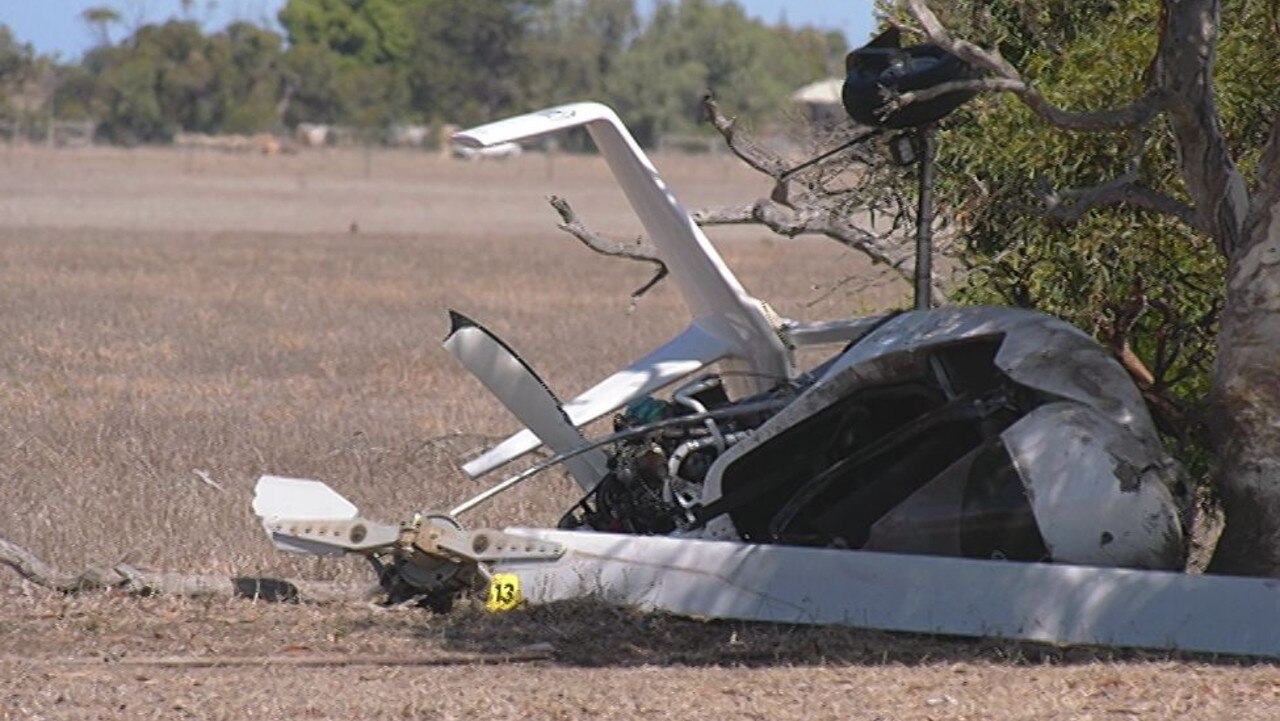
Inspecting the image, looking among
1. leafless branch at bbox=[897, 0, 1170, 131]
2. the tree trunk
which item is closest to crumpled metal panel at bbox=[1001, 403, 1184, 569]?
the tree trunk

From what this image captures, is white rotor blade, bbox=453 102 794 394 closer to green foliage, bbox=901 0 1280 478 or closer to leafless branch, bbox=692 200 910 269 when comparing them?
green foliage, bbox=901 0 1280 478

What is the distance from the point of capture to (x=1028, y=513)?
26.7 feet

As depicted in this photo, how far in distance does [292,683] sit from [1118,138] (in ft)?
14.4

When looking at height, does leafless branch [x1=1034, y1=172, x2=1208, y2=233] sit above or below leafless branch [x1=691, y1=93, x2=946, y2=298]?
above

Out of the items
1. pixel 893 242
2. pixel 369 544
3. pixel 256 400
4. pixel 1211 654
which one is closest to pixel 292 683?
pixel 369 544

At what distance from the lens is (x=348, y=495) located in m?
11.5

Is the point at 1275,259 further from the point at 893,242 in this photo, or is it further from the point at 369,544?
the point at 893,242

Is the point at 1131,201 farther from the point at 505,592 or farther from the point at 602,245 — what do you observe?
the point at 602,245

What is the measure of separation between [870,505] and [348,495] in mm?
3606

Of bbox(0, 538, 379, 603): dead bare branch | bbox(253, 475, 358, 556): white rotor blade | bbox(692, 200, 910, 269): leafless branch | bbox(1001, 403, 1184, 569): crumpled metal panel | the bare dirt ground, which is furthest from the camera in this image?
bbox(692, 200, 910, 269): leafless branch

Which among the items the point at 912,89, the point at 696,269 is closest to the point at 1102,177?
the point at 912,89

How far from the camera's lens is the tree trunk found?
8047mm

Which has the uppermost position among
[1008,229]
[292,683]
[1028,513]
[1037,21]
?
[1037,21]

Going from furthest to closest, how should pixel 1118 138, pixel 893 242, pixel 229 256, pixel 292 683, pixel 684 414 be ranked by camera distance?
pixel 229 256 → pixel 893 242 → pixel 1118 138 → pixel 684 414 → pixel 292 683
